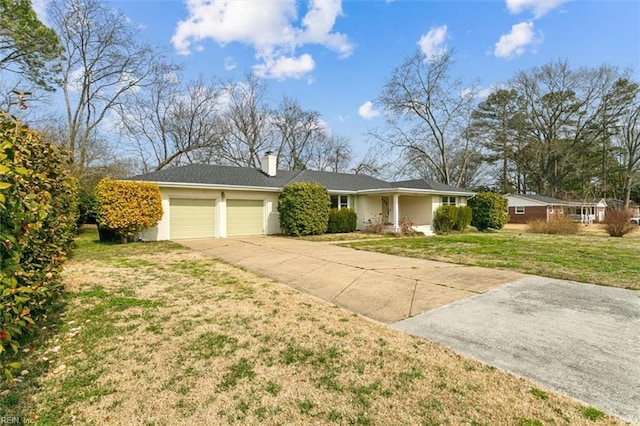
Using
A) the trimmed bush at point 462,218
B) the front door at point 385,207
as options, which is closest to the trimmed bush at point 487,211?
the trimmed bush at point 462,218

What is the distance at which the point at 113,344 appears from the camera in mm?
3631

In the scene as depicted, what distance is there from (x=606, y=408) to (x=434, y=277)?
449 centimetres

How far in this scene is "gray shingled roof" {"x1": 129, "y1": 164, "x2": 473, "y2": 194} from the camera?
14.9 metres

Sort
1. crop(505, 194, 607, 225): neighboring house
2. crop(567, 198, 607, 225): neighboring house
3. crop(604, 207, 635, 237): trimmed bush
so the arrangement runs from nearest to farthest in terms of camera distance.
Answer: crop(604, 207, 635, 237): trimmed bush < crop(505, 194, 607, 225): neighboring house < crop(567, 198, 607, 225): neighboring house

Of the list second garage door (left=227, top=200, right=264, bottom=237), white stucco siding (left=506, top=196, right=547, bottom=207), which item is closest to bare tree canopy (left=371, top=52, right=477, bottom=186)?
white stucco siding (left=506, top=196, right=547, bottom=207)

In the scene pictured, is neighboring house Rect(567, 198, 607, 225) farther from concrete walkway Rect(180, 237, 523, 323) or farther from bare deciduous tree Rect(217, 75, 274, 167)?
concrete walkway Rect(180, 237, 523, 323)

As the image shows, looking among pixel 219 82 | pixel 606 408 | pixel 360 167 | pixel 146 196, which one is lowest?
pixel 606 408

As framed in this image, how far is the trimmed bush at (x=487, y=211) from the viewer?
2058 cm

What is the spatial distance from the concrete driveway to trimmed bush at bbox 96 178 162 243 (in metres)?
6.28

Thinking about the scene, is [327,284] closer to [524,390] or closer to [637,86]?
[524,390]

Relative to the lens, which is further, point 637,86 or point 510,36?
point 637,86

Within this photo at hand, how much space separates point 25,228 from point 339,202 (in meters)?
17.3

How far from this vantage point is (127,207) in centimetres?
1220

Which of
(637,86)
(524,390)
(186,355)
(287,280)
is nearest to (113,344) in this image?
(186,355)
